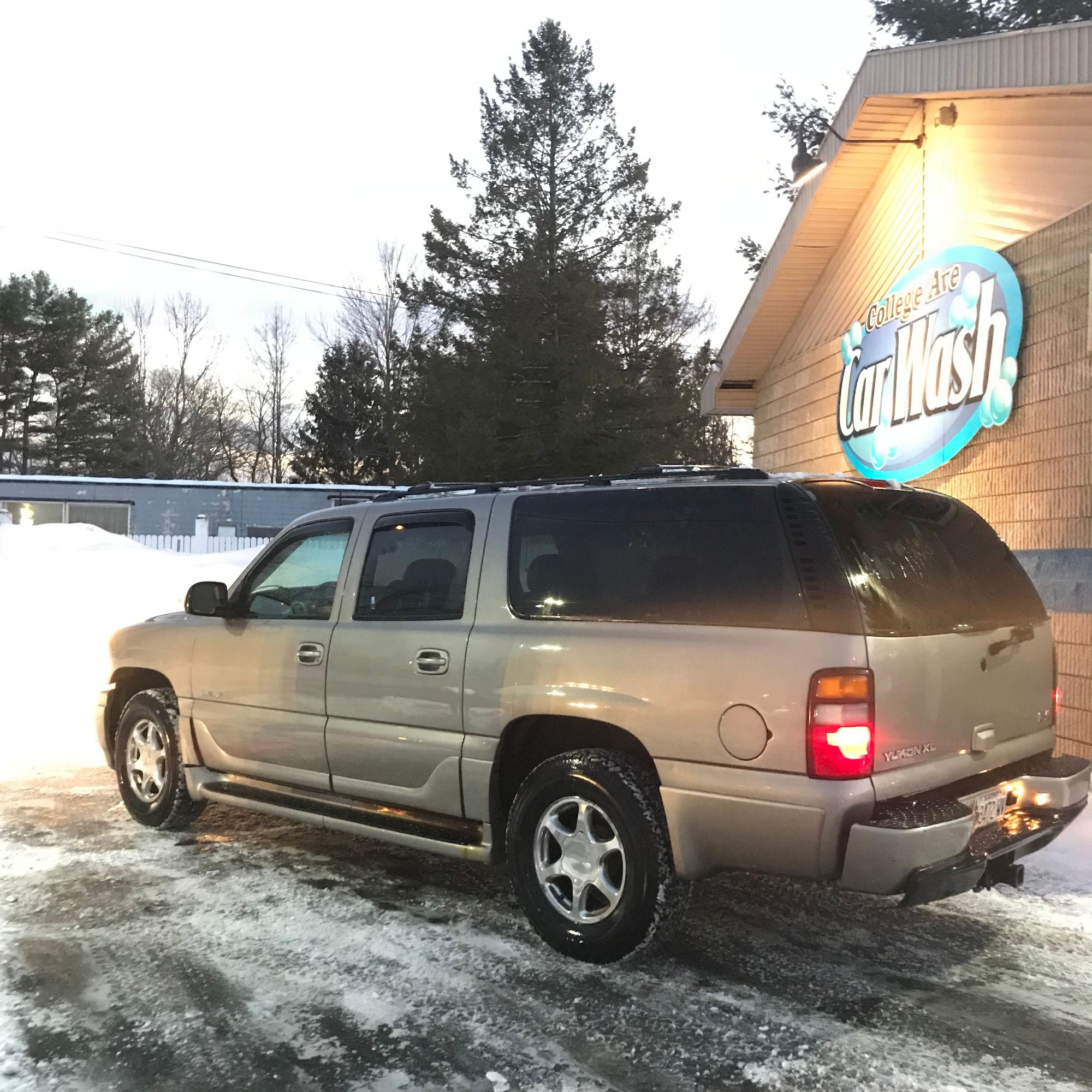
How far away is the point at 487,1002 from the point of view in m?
3.84

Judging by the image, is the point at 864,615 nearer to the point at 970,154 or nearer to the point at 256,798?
the point at 256,798

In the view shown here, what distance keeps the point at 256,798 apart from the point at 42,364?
51.6 meters

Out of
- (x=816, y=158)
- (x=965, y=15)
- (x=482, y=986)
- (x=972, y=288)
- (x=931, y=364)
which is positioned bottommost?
(x=482, y=986)

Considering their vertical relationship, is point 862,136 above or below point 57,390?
below

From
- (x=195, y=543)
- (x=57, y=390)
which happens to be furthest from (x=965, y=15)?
(x=57, y=390)

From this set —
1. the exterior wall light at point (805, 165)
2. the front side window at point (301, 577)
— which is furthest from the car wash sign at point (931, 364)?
the front side window at point (301, 577)

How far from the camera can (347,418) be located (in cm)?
5012

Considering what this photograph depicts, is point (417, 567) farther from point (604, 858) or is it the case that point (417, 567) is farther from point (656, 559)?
point (604, 858)

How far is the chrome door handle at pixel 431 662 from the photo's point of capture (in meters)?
4.77

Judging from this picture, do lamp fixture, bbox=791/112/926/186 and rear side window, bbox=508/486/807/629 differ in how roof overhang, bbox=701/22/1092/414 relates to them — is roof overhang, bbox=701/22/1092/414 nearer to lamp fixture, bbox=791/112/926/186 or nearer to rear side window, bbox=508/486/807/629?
lamp fixture, bbox=791/112/926/186

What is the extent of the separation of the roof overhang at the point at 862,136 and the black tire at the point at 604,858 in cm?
563

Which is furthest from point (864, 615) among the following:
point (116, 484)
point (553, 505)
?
point (116, 484)

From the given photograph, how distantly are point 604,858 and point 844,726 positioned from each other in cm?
112

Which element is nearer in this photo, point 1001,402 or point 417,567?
point 417,567
